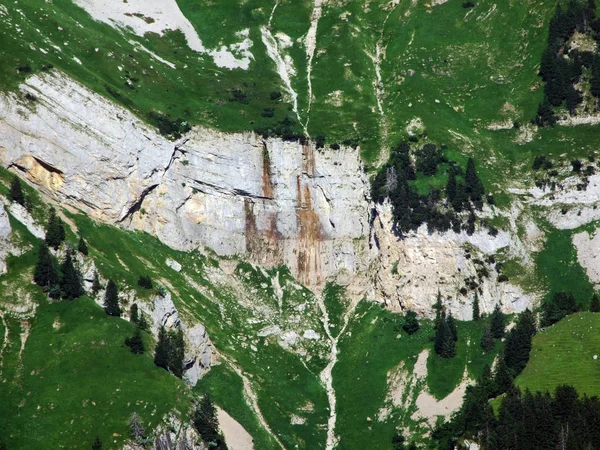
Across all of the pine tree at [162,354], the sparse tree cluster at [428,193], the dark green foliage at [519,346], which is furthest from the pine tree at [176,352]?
the dark green foliage at [519,346]

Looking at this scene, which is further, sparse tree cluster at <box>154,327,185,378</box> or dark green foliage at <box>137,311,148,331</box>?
dark green foliage at <box>137,311,148,331</box>

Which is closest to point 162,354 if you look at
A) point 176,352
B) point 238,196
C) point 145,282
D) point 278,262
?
point 176,352

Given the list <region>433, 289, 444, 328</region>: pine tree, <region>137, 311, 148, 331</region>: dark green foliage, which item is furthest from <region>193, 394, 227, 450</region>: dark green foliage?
<region>433, 289, 444, 328</region>: pine tree

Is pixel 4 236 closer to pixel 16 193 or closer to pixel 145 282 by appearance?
pixel 16 193

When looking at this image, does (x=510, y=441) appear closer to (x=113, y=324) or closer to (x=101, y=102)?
(x=113, y=324)

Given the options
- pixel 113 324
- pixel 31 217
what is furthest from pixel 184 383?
pixel 31 217

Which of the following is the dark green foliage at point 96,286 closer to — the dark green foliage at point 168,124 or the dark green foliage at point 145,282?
the dark green foliage at point 145,282

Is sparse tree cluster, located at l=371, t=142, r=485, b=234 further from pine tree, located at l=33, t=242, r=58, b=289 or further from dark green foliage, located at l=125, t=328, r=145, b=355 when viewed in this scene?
pine tree, located at l=33, t=242, r=58, b=289
